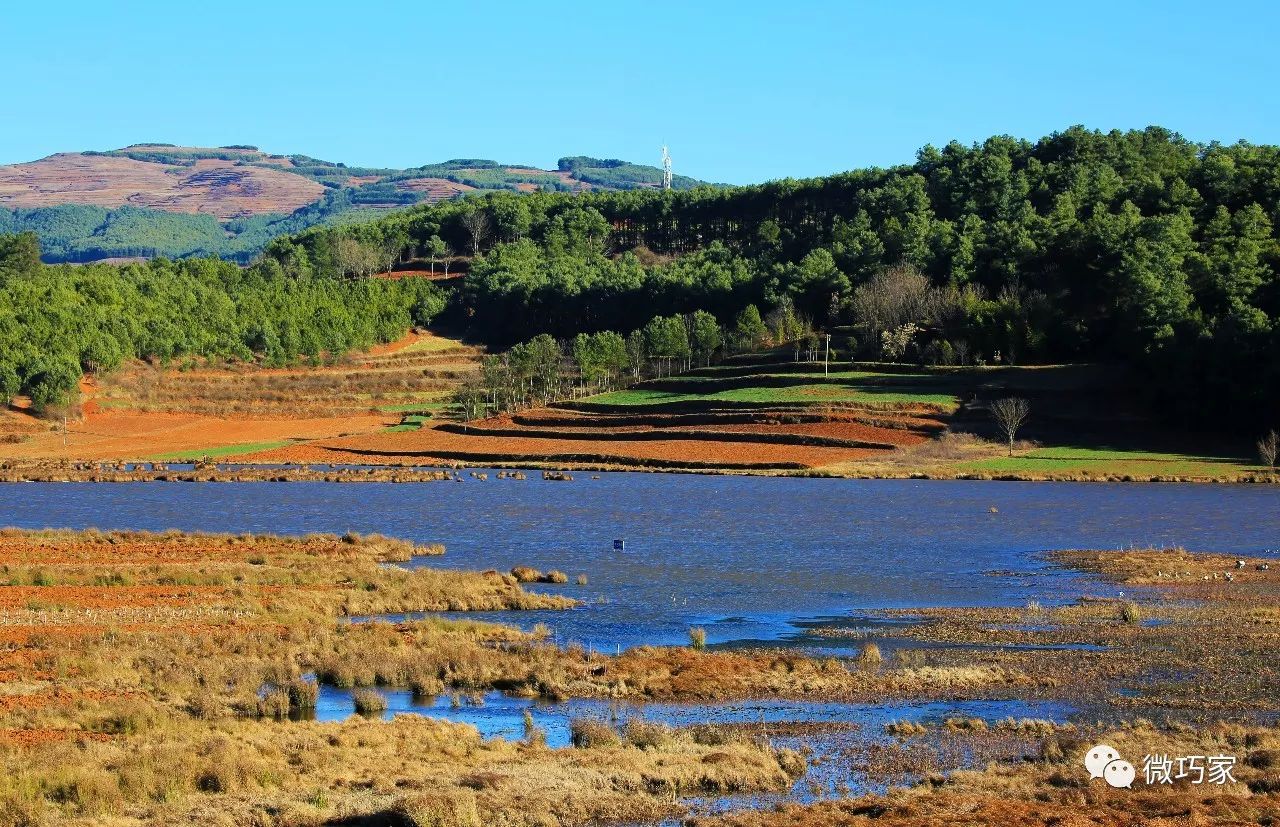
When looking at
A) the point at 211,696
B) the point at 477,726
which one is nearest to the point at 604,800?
the point at 477,726

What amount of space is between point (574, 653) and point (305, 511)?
135ft

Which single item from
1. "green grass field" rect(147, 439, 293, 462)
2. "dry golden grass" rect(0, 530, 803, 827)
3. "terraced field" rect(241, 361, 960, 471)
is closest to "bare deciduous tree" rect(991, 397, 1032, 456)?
"terraced field" rect(241, 361, 960, 471)

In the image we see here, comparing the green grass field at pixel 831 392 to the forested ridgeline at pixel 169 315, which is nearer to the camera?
the green grass field at pixel 831 392

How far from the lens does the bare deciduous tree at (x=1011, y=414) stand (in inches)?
3772

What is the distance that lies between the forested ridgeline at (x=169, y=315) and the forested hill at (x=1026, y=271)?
14.7m

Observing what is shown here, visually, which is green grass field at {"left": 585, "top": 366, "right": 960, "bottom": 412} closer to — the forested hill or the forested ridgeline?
the forested hill

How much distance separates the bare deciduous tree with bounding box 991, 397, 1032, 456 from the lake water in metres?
10.3

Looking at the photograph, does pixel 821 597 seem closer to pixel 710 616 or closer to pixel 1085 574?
pixel 710 616

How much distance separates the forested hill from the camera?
10075 centimetres

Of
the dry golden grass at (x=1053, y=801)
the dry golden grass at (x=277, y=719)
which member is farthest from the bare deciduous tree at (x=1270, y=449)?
the dry golden grass at (x=1053, y=801)

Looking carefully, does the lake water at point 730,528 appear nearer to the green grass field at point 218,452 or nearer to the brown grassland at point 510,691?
the brown grassland at point 510,691

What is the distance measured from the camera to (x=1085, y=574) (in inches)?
1930

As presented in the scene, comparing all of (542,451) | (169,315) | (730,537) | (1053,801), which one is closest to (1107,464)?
(730,537)

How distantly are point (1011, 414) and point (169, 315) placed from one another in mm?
94425
